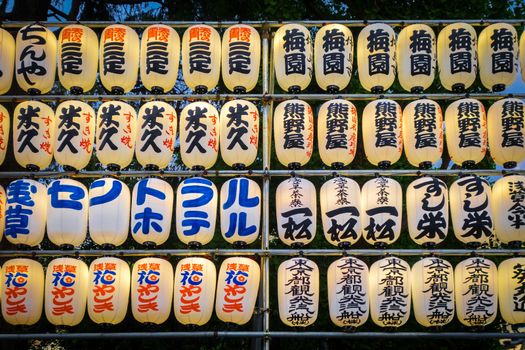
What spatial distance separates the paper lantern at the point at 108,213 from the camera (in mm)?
7539

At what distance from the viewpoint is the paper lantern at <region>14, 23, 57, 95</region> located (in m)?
8.19

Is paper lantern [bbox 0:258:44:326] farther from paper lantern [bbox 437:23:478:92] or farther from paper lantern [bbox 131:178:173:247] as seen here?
paper lantern [bbox 437:23:478:92]

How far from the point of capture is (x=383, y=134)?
7.79 metres

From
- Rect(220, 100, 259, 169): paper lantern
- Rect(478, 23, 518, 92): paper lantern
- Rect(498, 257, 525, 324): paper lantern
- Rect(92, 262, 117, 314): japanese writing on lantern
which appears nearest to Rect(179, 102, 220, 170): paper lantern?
Rect(220, 100, 259, 169): paper lantern

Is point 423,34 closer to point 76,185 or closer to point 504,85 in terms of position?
point 504,85

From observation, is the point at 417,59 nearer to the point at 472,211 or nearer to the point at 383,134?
the point at 383,134

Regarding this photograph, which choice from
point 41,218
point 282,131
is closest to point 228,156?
point 282,131

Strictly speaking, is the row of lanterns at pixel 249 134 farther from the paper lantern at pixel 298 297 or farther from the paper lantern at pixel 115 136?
the paper lantern at pixel 298 297

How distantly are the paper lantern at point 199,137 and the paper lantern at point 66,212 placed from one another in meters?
1.37

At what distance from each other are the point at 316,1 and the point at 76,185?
664 cm

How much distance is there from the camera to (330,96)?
27.3 ft

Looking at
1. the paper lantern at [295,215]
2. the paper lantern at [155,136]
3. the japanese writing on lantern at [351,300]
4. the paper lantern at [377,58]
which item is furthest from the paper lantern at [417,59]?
the paper lantern at [155,136]

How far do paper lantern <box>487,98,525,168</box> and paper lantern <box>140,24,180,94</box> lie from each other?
414cm

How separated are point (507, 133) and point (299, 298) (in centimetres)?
330
